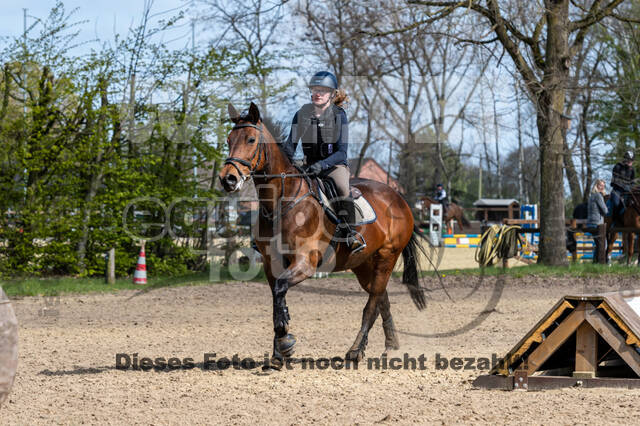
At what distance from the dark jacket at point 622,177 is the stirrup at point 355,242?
11.8 m

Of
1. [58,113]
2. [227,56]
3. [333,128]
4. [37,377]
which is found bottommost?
[37,377]

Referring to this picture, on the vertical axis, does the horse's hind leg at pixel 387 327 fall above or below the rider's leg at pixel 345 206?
below

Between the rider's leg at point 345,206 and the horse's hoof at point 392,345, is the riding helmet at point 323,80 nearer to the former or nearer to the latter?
the rider's leg at point 345,206

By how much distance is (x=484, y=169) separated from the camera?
76.9m

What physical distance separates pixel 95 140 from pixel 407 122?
82.6ft

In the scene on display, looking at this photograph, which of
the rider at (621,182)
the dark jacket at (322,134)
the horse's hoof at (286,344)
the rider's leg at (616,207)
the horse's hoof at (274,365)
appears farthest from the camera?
the rider's leg at (616,207)

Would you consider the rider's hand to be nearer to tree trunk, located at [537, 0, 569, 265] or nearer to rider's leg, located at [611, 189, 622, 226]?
tree trunk, located at [537, 0, 569, 265]

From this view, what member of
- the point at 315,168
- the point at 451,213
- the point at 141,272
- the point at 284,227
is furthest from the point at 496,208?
the point at 284,227

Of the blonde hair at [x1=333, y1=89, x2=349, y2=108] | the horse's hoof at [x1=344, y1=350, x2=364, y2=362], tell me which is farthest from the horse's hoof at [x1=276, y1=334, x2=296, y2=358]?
the blonde hair at [x1=333, y1=89, x2=349, y2=108]

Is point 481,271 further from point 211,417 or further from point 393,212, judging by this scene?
point 211,417

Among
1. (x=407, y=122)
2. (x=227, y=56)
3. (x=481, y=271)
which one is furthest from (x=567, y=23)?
(x=407, y=122)

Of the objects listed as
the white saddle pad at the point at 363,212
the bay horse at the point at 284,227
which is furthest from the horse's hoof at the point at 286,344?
the white saddle pad at the point at 363,212

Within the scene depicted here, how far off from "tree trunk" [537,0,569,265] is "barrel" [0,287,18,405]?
12.6m

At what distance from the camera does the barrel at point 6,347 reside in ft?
12.8
